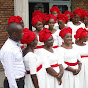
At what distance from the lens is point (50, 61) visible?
375cm

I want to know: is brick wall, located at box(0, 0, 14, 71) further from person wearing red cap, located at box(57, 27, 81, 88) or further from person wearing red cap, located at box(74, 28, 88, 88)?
person wearing red cap, located at box(57, 27, 81, 88)

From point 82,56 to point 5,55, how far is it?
2268mm

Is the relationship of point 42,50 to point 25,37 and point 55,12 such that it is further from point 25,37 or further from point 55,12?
point 55,12

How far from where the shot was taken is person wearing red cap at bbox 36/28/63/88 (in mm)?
3695

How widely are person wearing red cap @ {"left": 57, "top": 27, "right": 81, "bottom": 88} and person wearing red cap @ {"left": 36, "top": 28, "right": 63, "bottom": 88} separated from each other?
23 centimetres

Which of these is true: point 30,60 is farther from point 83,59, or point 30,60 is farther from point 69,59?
point 83,59

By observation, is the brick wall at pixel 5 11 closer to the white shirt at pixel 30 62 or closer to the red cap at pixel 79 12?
the red cap at pixel 79 12

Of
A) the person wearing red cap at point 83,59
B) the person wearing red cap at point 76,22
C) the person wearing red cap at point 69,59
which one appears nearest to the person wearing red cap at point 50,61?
the person wearing red cap at point 69,59

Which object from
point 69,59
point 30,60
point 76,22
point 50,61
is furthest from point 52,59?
point 76,22

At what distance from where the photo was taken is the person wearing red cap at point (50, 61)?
12.1 feet

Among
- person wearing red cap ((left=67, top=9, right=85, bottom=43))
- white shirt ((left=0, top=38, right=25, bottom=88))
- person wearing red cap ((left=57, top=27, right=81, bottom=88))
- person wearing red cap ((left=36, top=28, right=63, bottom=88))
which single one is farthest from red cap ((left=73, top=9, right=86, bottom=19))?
white shirt ((left=0, top=38, right=25, bottom=88))

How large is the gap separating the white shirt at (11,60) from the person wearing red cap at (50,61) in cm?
80

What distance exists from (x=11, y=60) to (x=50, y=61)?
3.71 feet

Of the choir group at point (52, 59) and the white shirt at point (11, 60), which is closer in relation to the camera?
the white shirt at point (11, 60)
